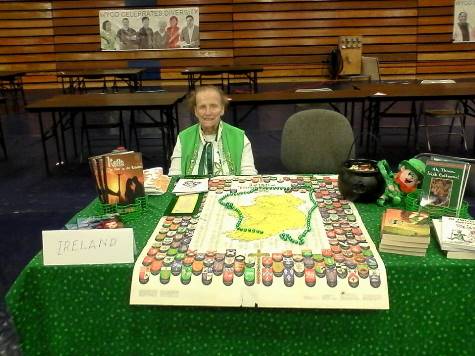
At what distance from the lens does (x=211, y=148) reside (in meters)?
2.40

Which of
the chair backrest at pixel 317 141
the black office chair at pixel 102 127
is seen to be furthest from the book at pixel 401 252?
the black office chair at pixel 102 127

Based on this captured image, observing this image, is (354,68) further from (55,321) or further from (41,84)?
(55,321)

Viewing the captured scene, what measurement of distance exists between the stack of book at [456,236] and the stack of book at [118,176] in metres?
0.99

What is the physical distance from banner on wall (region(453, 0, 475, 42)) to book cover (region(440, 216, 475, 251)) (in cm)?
1009

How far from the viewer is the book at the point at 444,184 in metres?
1.47

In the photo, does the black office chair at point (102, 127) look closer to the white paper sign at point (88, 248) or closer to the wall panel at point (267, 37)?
the white paper sign at point (88, 248)

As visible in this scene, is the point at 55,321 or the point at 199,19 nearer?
the point at 55,321

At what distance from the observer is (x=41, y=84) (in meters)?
10.6

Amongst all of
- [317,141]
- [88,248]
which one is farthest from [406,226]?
[317,141]

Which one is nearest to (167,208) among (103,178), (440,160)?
(103,178)

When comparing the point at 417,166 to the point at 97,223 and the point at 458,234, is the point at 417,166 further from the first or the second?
the point at 97,223

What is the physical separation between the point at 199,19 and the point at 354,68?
3.59 meters

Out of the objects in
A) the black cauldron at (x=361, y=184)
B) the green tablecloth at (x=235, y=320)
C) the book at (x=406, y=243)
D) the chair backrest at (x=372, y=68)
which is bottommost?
the green tablecloth at (x=235, y=320)

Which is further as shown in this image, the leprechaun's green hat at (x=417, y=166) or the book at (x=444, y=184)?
the leprechaun's green hat at (x=417, y=166)
